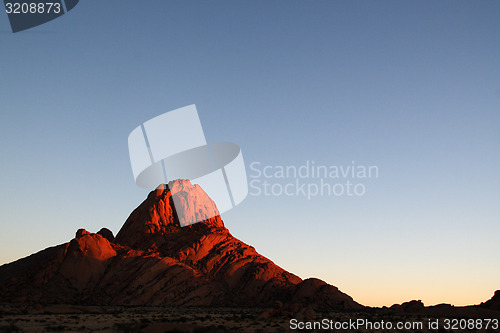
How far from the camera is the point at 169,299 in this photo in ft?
293

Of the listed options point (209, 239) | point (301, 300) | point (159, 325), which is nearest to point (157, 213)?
point (209, 239)

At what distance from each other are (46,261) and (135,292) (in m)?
22.9

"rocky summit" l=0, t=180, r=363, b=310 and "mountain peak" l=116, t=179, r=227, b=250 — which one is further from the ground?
"mountain peak" l=116, t=179, r=227, b=250

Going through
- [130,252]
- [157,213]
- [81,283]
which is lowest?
[81,283]

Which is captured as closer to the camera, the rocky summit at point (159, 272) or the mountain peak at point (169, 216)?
the rocky summit at point (159, 272)

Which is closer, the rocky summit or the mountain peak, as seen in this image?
the rocky summit

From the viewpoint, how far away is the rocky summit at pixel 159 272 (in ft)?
293

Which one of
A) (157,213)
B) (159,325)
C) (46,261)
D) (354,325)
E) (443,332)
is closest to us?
(159,325)

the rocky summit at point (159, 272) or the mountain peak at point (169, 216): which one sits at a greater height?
the mountain peak at point (169, 216)

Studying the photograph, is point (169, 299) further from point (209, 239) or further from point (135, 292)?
point (209, 239)

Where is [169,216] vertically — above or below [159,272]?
above

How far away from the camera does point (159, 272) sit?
311 ft

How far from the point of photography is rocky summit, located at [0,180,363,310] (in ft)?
293

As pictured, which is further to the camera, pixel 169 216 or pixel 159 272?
pixel 169 216
